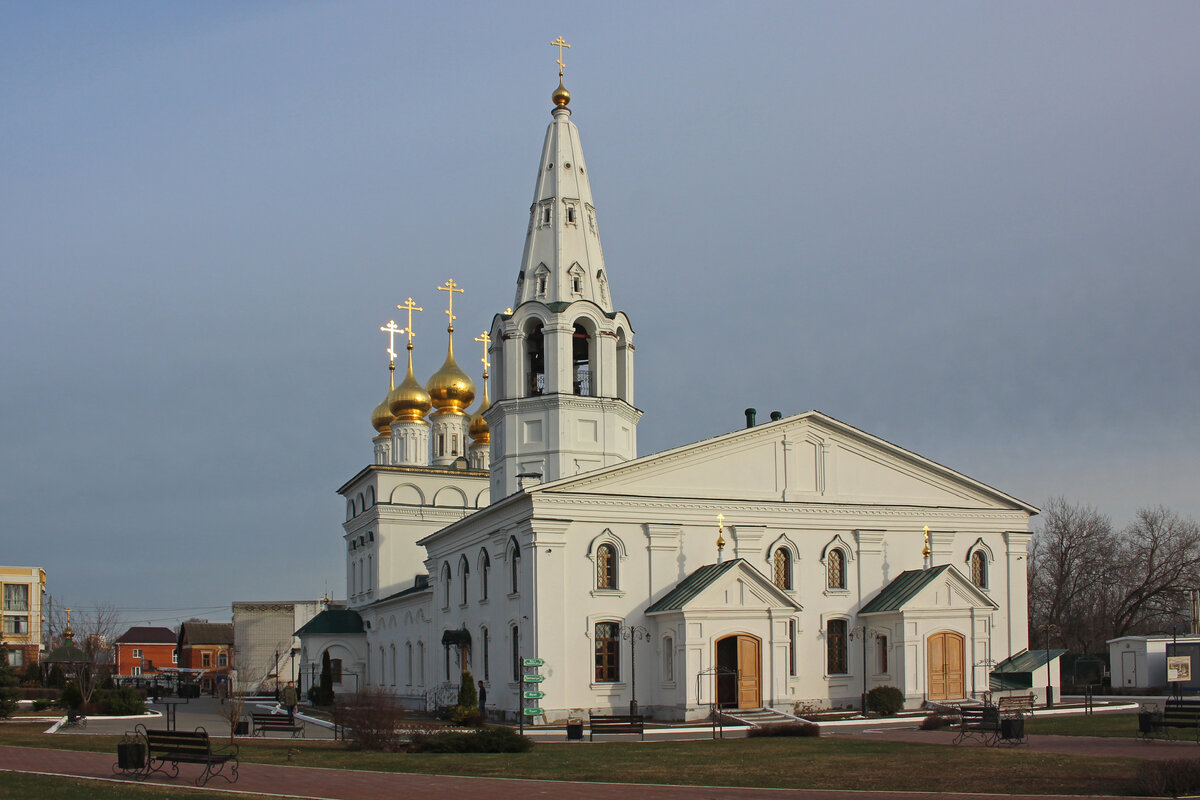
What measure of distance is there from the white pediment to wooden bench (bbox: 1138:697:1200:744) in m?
14.2

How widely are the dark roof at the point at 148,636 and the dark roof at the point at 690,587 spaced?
111 metres

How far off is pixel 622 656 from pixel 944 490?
12.1 metres

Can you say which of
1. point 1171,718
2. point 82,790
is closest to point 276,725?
point 82,790

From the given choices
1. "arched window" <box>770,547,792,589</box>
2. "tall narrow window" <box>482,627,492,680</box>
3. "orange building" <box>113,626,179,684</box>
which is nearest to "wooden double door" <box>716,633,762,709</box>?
"arched window" <box>770,547,792,589</box>

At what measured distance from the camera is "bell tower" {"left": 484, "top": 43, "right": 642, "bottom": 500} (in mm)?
40469

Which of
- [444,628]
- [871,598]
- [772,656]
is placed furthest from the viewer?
[444,628]

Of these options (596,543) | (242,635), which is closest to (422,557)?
(596,543)

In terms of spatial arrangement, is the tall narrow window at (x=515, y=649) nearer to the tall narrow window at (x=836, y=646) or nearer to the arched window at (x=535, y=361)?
the arched window at (x=535, y=361)

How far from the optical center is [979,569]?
41.2 meters

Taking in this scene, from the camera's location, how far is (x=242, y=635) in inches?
3376

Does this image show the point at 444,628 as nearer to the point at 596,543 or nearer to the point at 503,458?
the point at 503,458

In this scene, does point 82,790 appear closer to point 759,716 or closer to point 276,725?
point 276,725

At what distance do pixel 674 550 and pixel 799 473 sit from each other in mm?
4815

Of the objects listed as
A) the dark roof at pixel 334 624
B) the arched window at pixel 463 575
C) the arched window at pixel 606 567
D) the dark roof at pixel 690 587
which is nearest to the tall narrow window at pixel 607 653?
the arched window at pixel 606 567
